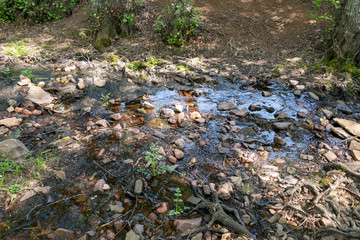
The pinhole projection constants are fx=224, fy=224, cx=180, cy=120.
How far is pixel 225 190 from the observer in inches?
114

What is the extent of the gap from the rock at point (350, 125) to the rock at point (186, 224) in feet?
11.2

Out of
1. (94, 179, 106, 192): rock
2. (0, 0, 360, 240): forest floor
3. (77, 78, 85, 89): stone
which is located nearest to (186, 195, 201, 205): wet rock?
(0, 0, 360, 240): forest floor

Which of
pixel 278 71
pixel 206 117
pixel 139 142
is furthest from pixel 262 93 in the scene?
pixel 139 142

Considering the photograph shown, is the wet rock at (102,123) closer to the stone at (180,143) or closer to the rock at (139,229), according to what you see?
the stone at (180,143)

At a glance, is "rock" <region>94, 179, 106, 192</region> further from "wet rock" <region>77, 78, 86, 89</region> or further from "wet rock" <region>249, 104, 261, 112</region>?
"wet rock" <region>249, 104, 261, 112</region>

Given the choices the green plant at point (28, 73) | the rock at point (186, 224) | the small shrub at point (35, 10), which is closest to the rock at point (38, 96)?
the green plant at point (28, 73)

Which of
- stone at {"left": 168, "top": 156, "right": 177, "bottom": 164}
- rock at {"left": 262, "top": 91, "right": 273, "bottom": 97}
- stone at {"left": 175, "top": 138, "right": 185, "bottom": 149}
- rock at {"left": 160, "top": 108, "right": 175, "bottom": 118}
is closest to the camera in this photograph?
stone at {"left": 168, "top": 156, "right": 177, "bottom": 164}

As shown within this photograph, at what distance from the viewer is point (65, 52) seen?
6695 mm

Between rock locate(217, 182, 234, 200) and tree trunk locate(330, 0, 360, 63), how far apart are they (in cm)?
561

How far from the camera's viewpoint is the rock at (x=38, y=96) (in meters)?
4.58

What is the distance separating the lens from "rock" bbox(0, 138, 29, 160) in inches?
125

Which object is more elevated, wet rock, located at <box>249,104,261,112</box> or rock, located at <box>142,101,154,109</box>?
wet rock, located at <box>249,104,261,112</box>

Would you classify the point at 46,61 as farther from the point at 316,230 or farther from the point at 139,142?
the point at 316,230

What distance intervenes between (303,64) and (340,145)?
344 centimetres
